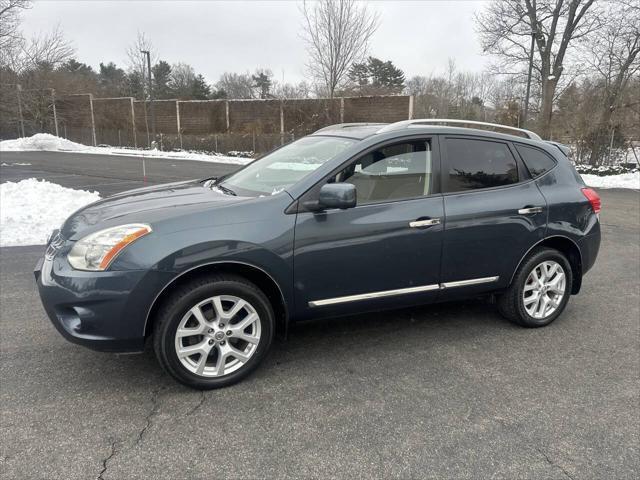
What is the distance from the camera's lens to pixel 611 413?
9.74 feet

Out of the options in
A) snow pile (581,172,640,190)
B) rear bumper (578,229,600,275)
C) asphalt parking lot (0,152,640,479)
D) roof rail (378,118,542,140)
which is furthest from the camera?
snow pile (581,172,640,190)

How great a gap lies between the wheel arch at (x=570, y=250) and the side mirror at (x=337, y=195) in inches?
71.4

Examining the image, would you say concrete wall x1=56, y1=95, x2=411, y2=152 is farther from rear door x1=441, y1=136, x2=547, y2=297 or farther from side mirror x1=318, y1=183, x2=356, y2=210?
side mirror x1=318, y1=183, x2=356, y2=210

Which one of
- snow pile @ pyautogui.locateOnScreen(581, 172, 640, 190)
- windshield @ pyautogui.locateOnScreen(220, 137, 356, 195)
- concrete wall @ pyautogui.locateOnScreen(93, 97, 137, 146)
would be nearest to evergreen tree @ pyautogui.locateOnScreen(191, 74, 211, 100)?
concrete wall @ pyautogui.locateOnScreen(93, 97, 137, 146)

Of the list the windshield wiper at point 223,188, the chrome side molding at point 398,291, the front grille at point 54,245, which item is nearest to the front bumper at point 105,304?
the front grille at point 54,245

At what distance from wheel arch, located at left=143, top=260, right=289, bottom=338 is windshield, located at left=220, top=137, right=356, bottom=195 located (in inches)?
23.3

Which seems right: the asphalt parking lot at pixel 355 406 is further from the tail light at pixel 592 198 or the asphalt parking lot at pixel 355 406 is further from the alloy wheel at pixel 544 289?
the tail light at pixel 592 198

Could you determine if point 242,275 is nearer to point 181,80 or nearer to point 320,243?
point 320,243

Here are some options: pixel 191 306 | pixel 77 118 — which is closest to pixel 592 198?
pixel 191 306

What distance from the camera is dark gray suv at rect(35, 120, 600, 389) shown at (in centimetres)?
291

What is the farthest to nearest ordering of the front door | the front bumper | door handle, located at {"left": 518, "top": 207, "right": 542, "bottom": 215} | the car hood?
door handle, located at {"left": 518, "top": 207, "right": 542, "bottom": 215} < the front door < the car hood < the front bumper

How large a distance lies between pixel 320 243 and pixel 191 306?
36.5 inches

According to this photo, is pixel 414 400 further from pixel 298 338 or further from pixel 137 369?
pixel 137 369

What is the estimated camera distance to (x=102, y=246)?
9.50ft
